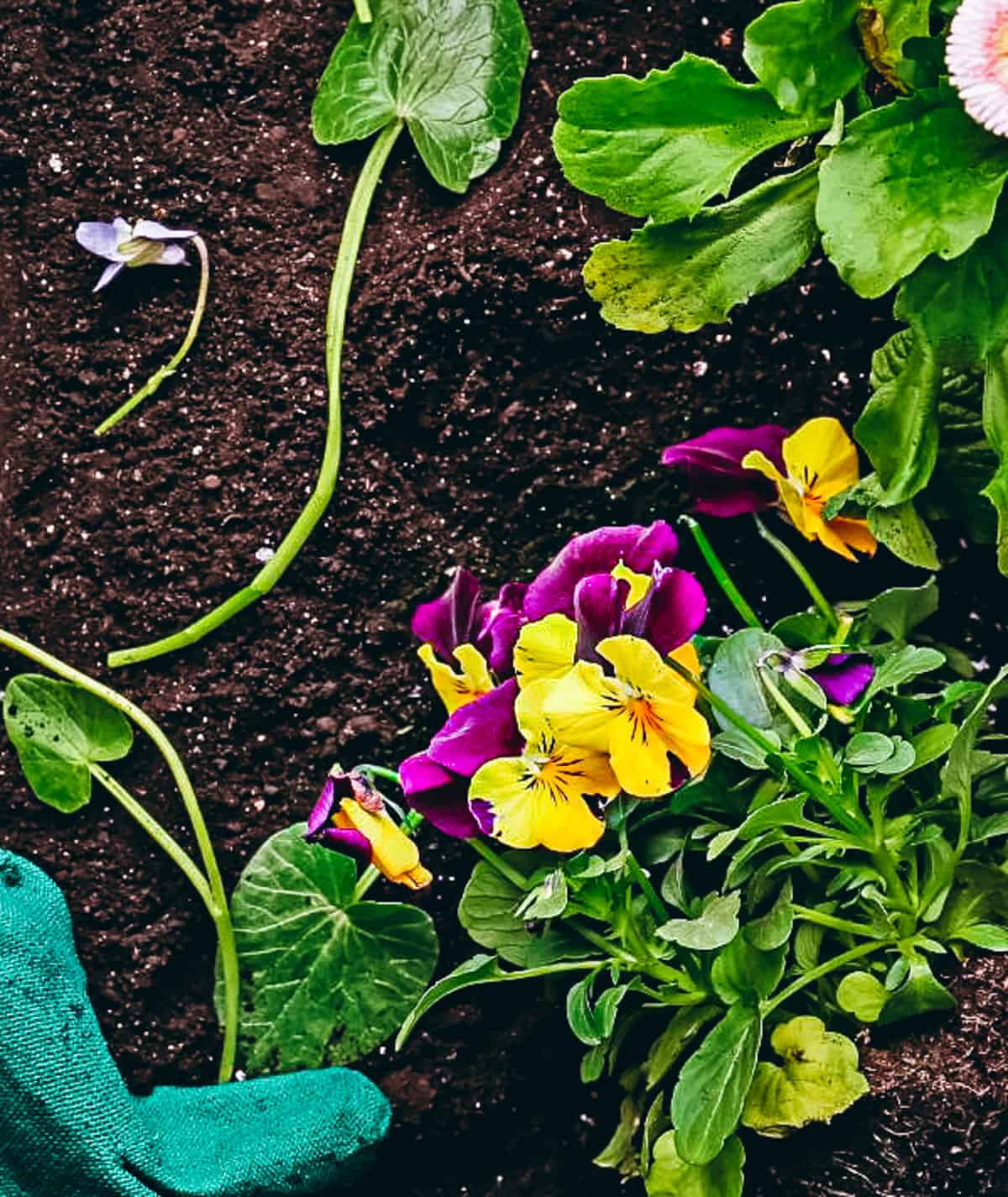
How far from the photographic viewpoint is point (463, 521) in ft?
4.09

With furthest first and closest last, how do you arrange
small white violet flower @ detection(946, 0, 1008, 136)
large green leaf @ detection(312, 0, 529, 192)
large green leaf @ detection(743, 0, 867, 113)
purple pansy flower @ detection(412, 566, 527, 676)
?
large green leaf @ detection(312, 0, 529, 192) < purple pansy flower @ detection(412, 566, 527, 676) < large green leaf @ detection(743, 0, 867, 113) < small white violet flower @ detection(946, 0, 1008, 136)

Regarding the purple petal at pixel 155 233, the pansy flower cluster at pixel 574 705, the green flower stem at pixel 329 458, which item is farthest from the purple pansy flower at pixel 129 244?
the pansy flower cluster at pixel 574 705

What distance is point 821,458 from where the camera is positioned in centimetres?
116

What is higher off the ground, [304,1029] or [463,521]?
[463,521]

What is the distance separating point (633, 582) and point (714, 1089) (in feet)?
1.05

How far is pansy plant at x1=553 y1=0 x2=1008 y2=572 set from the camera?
986mm

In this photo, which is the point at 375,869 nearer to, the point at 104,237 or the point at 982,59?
the point at 104,237

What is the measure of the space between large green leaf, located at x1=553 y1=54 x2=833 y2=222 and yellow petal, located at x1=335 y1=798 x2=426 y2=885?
44 centimetres

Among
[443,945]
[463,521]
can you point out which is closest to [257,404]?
[463,521]

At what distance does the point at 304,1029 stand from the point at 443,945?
123 millimetres

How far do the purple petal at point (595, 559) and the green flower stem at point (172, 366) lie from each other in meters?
0.37

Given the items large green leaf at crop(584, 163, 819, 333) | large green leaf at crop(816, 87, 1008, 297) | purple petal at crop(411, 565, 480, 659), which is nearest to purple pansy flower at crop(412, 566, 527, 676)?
purple petal at crop(411, 565, 480, 659)

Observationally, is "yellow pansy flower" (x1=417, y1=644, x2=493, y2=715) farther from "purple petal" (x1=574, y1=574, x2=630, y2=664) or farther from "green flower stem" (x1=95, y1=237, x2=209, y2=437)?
"green flower stem" (x1=95, y1=237, x2=209, y2=437)

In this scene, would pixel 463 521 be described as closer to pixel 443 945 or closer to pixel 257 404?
pixel 257 404
